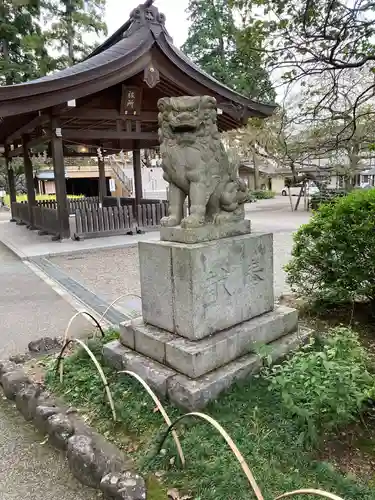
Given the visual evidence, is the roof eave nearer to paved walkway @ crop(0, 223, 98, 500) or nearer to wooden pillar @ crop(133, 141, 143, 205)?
wooden pillar @ crop(133, 141, 143, 205)

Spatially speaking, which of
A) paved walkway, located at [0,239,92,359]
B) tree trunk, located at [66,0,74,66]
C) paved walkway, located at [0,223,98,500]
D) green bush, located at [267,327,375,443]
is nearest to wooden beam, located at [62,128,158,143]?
paved walkway, located at [0,239,92,359]

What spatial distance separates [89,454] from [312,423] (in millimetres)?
1267

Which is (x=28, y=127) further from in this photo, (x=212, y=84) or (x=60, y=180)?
(x=212, y=84)

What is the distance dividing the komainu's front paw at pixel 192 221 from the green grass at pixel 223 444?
3.96 ft

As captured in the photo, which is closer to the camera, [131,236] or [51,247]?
[51,247]

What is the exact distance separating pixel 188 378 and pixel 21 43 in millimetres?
18670

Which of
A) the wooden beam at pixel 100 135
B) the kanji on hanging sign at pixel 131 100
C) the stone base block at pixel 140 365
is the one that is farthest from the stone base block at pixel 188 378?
the kanji on hanging sign at pixel 131 100

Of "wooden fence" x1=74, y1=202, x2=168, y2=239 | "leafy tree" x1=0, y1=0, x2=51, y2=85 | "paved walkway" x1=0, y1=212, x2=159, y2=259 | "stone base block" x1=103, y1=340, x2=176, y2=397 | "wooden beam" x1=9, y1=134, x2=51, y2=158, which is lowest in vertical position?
"stone base block" x1=103, y1=340, x2=176, y2=397

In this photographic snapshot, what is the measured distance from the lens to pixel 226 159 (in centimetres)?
315

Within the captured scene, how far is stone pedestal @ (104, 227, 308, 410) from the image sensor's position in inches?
105

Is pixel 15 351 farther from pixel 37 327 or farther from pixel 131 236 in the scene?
pixel 131 236

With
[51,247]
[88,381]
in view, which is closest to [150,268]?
[88,381]

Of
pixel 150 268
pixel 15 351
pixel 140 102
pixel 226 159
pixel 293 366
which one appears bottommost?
pixel 15 351

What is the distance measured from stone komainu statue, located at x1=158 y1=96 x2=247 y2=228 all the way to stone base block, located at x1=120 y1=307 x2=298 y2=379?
0.85 metres
